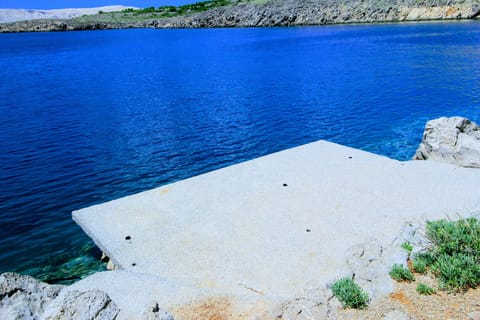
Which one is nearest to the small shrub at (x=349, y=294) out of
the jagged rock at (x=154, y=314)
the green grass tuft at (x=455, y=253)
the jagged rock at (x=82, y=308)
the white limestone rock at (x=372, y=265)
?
the white limestone rock at (x=372, y=265)

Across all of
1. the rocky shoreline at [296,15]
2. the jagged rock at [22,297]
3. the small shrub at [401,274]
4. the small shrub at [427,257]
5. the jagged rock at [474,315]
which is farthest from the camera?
the rocky shoreline at [296,15]

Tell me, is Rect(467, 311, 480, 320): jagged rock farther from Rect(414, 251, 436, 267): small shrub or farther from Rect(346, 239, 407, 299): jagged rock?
Rect(414, 251, 436, 267): small shrub

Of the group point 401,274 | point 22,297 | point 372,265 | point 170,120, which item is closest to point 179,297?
point 22,297

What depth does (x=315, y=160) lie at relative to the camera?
44.9 feet

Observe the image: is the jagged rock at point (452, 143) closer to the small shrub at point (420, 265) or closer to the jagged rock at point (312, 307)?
the small shrub at point (420, 265)

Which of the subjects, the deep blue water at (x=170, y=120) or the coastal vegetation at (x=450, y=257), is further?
the deep blue water at (x=170, y=120)

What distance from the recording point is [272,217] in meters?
9.98

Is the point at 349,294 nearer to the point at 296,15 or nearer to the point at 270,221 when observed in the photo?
the point at 270,221

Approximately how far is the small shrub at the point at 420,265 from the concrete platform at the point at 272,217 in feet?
4.19

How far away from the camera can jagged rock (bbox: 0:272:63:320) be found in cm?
554

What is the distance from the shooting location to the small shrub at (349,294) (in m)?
6.55

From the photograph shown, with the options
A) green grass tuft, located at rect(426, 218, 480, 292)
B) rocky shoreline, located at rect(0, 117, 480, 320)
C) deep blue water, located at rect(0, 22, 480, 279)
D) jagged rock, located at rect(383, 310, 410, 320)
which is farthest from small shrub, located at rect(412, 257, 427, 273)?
deep blue water, located at rect(0, 22, 480, 279)

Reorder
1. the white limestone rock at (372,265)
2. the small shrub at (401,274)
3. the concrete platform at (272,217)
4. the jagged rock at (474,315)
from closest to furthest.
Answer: the jagged rock at (474,315) < the white limestone rock at (372,265) < the small shrub at (401,274) < the concrete platform at (272,217)

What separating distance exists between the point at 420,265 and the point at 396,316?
1.57 m
